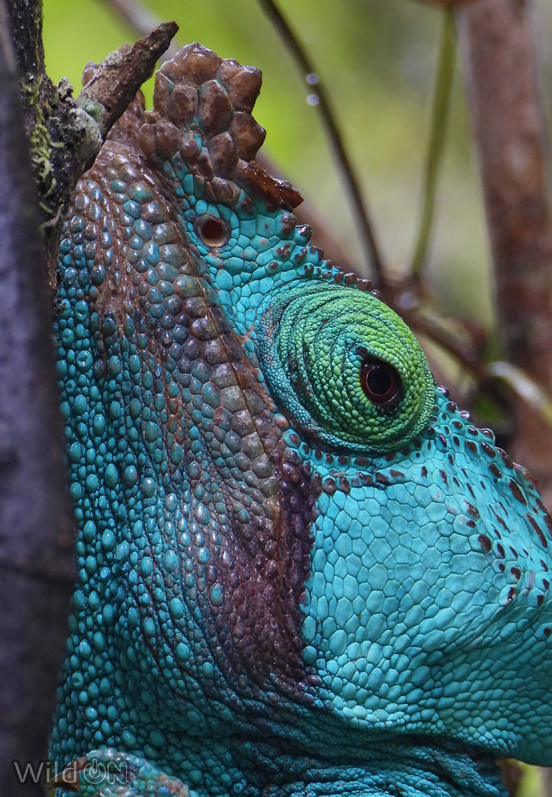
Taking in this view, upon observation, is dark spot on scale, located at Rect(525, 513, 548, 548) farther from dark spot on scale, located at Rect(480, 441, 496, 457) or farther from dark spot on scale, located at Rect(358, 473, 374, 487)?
dark spot on scale, located at Rect(358, 473, 374, 487)

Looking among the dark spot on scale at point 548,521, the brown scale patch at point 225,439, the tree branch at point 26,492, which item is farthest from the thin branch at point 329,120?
the tree branch at point 26,492

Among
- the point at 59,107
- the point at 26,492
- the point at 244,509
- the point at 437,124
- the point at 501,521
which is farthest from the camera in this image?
the point at 437,124

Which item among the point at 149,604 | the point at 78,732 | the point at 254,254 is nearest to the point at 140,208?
the point at 254,254

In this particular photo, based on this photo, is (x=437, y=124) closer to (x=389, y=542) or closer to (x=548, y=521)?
(x=548, y=521)

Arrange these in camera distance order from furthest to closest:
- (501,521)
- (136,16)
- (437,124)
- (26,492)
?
(437,124)
(136,16)
(501,521)
(26,492)

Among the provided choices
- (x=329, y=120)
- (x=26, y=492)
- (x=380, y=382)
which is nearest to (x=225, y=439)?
(x=380, y=382)

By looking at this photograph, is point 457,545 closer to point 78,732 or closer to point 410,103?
point 78,732

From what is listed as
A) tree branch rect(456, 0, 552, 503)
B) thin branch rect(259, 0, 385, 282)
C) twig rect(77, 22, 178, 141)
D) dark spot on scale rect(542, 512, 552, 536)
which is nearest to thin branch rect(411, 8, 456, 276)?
tree branch rect(456, 0, 552, 503)
